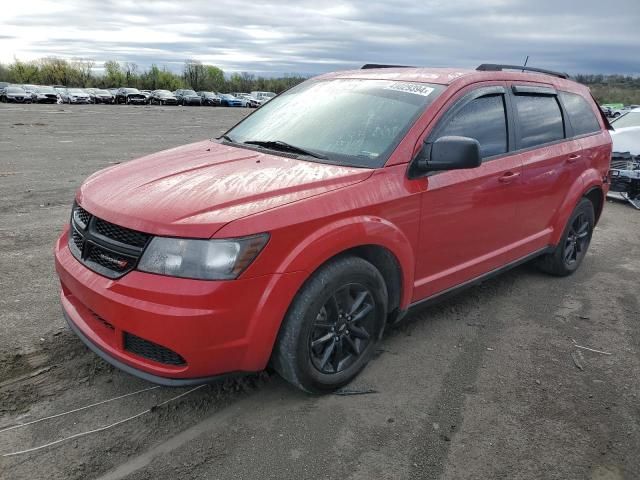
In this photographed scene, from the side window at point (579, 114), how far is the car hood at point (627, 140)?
184 inches

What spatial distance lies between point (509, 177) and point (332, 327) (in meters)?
1.89

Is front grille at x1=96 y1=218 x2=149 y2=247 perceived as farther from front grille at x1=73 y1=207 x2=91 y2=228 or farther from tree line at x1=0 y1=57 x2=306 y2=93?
tree line at x1=0 y1=57 x2=306 y2=93

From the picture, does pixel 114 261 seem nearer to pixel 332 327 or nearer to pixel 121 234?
pixel 121 234

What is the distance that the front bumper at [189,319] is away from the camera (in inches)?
98.0

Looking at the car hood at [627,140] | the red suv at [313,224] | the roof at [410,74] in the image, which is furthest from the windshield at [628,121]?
the roof at [410,74]

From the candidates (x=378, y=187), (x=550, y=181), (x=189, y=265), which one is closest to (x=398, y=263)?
(x=378, y=187)

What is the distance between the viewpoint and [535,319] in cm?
436

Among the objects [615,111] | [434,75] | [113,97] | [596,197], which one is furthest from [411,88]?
[113,97]

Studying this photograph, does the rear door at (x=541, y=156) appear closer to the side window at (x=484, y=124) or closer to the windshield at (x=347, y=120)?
the side window at (x=484, y=124)

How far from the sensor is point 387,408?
10.0ft

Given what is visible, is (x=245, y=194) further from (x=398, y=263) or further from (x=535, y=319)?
(x=535, y=319)

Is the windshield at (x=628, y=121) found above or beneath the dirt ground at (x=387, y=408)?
above

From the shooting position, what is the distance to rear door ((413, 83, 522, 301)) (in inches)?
138

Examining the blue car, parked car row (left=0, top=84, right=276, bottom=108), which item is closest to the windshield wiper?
parked car row (left=0, top=84, right=276, bottom=108)
